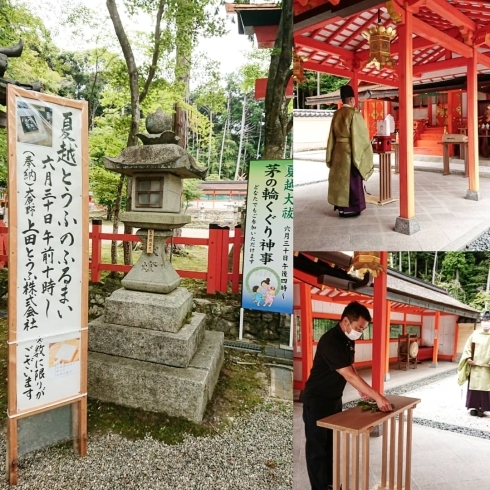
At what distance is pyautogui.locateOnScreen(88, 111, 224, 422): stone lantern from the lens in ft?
7.41

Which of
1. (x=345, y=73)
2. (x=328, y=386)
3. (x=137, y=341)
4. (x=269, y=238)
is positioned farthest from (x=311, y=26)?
(x=137, y=341)

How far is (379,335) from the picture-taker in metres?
2.15

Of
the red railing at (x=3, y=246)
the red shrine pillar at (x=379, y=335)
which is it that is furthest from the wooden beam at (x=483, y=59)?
the red railing at (x=3, y=246)

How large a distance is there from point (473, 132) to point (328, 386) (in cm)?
131

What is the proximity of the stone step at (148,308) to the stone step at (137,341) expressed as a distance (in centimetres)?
4

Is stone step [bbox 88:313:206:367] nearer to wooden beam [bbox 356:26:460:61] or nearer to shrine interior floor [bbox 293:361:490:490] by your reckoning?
shrine interior floor [bbox 293:361:490:490]

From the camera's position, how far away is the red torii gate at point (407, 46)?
1.64 m

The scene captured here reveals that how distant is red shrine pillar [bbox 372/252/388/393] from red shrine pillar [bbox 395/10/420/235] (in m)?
0.50

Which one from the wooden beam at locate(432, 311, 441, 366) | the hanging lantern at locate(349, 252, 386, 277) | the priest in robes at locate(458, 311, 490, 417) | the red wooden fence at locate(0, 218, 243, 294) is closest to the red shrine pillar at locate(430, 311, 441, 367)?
the wooden beam at locate(432, 311, 441, 366)

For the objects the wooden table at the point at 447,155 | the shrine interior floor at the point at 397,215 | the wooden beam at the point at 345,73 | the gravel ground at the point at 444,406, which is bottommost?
the gravel ground at the point at 444,406

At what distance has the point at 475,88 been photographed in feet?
5.94

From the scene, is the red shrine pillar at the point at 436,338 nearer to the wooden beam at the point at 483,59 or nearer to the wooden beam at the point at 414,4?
the wooden beam at the point at 483,59

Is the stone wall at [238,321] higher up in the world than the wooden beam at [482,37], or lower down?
lower down

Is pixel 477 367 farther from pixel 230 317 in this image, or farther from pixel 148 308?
pixel 148 308
